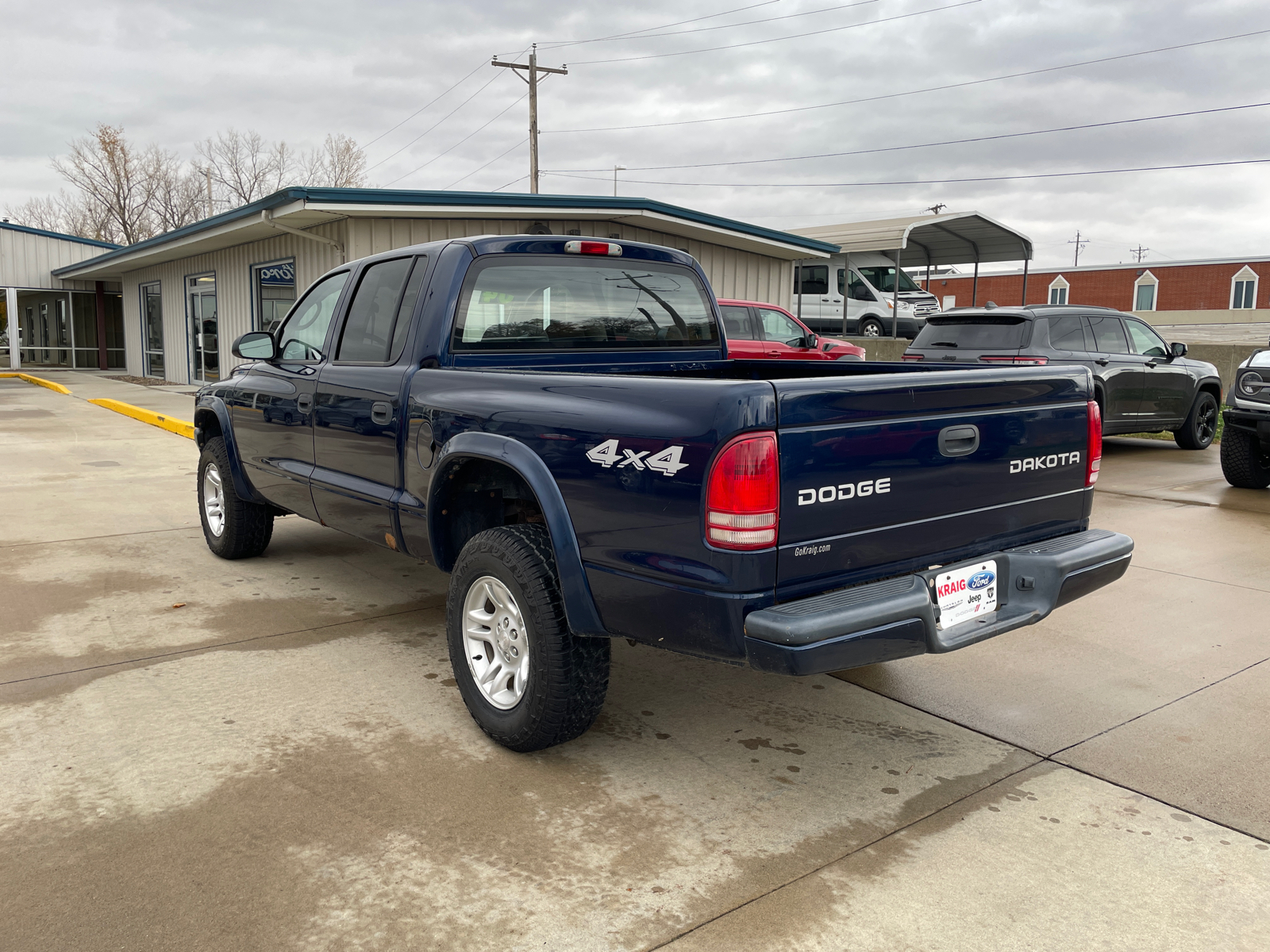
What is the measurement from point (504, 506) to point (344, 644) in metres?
1.28

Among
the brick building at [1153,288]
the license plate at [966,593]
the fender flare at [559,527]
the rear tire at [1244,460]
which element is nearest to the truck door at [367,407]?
the fender flare at [559,527]

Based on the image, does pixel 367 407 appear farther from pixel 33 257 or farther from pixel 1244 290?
pixel 1244 290

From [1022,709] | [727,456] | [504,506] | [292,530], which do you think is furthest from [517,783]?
[292,530]

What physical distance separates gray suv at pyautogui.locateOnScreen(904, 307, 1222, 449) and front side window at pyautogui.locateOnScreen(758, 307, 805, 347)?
277 cm

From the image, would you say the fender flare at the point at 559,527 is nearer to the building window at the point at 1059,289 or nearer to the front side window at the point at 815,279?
the front side window at the point at 815,279

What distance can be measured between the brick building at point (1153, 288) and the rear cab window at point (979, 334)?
38398 mm

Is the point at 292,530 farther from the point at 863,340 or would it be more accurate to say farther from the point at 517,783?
the point at 863,340

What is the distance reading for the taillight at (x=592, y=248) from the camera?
4.35m

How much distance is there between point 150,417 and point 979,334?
1221 centimetres

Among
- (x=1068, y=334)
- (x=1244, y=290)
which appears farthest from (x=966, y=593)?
(x=1244, y=290)

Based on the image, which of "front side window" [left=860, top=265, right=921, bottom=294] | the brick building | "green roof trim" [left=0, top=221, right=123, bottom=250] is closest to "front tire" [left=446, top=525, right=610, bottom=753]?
"front side window" [left=860, top=265, right=921, bottom=294]

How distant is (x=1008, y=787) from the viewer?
3.27 m

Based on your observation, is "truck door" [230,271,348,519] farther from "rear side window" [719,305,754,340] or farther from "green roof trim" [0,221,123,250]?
"green roof trim" [0,221,123,250]

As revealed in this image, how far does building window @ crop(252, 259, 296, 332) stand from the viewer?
1694 centimetres
